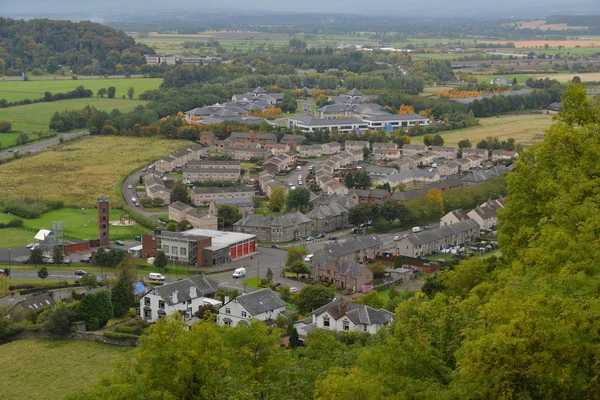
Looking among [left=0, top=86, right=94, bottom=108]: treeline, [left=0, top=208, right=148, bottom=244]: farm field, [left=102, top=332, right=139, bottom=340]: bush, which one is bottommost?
[left=0, top=208, right=148, bottom=244]: farm field

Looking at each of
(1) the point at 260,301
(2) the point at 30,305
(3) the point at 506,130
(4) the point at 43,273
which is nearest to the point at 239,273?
(1) the point at 260,301

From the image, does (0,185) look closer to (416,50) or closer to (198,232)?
(198,232)

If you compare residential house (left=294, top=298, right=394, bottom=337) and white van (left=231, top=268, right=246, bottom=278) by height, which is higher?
residential house (left=294, top=298, right=394, bottom=337)

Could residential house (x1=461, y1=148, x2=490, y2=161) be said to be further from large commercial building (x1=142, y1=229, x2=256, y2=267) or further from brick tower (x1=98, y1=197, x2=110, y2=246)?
brick tower (x1=98, y1=197, x2=110, y2=246)

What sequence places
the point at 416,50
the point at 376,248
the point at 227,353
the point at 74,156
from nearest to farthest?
the point at 227,353
the point at 376,248
the point at 74,156
the point at 416,50

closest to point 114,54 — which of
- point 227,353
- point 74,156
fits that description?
point 74,156

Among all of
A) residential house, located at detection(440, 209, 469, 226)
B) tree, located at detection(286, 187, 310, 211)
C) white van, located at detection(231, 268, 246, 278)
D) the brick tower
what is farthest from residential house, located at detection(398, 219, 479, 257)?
the brick tower

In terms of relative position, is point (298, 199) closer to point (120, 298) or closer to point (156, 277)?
point (156, 277)
